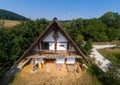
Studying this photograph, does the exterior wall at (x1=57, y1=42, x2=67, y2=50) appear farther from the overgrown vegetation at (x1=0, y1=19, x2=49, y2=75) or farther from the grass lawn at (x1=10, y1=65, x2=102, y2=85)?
the overgrown vegetation at (x1=0, y1=19, x2=49, y2=75)

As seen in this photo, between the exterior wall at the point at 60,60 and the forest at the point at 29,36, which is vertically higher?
the forest at the point at 29,36

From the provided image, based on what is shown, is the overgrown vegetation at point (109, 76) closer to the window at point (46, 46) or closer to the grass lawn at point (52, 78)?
the grass lawn at point (52, 78)

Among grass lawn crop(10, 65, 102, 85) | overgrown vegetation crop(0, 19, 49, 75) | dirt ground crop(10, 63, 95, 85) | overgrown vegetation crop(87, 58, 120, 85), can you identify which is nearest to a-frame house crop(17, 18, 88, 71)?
dirt ground crop(10, 63, 95, 85)

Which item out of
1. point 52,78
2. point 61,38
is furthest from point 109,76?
point 61,38

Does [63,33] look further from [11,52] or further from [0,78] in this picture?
[0,78]

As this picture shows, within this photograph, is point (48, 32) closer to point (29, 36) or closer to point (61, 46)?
point (61, 46)

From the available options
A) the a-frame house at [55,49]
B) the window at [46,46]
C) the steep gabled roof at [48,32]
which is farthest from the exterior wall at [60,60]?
the steep gabled roof at [48,32]

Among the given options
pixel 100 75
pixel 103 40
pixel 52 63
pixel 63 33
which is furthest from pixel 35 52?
pixel 103 40
